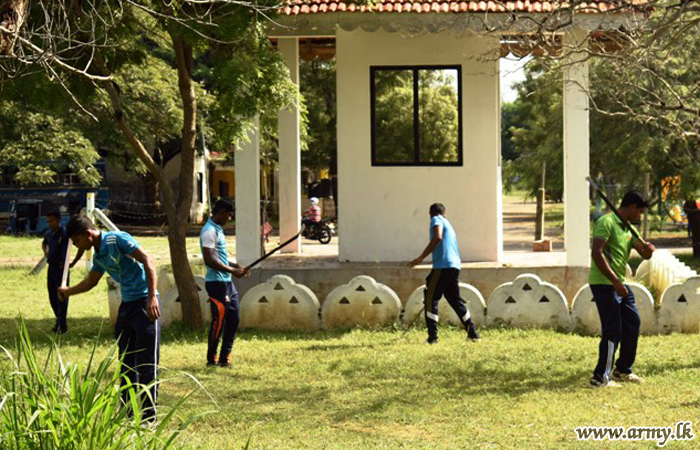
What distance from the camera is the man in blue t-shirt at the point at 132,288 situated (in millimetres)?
8156

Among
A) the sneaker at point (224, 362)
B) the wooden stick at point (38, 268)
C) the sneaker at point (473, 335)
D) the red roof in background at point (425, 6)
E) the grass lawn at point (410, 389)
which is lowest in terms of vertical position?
the grass lawn at point (410, 389)

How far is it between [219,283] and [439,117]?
6.04 metres

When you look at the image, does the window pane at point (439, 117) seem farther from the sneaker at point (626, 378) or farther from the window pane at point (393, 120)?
the sneaker at point (626, 378)

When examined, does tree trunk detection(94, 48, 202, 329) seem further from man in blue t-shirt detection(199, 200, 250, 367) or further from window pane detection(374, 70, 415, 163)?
window pane detection(374, 70, 415, 163)

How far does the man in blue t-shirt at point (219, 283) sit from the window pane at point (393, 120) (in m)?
5.23

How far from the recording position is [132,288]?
834 cm

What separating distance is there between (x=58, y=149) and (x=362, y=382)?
Answer: 851 inches

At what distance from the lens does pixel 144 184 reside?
40.9 m

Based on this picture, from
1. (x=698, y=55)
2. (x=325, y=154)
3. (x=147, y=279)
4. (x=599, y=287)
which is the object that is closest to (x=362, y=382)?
(x=599, y=287)

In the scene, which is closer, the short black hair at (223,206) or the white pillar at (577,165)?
the short black hair at (223,206)

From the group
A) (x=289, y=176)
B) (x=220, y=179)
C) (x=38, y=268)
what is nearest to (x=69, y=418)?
(x=289, y=176)

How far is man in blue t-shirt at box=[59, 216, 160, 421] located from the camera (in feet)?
26.8

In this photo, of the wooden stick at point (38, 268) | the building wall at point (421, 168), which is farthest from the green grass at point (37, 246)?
the building wall at point (421, 168)

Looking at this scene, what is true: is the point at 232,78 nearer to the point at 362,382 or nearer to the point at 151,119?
the point at 362,382
